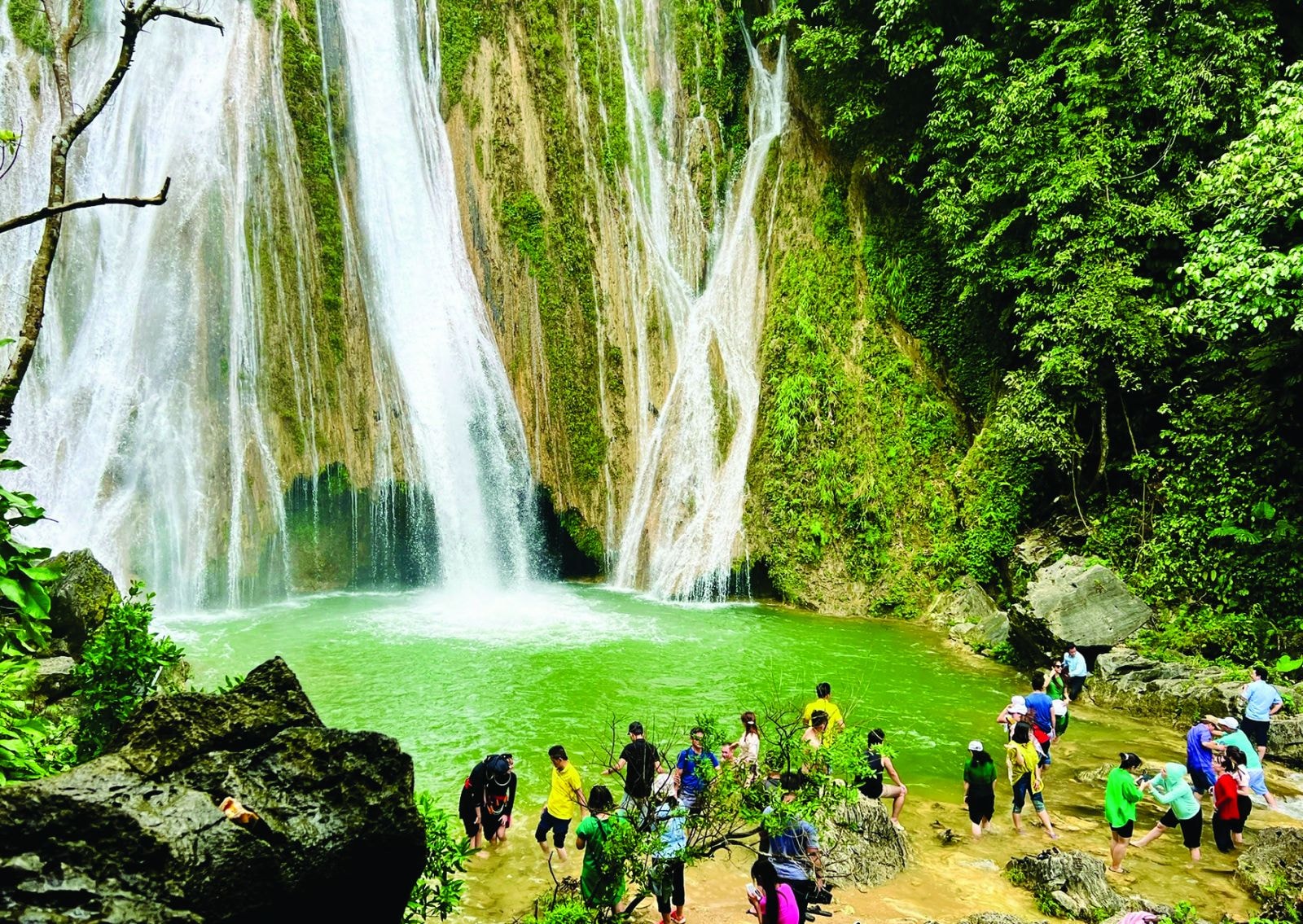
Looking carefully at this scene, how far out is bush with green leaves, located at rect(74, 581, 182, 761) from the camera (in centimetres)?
672

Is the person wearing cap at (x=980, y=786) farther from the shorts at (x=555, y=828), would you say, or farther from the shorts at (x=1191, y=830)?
the shorts at (x=555, y=828)

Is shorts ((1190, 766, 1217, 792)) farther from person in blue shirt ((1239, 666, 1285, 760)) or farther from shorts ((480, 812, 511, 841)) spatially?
shorts ((480, 812, 511, 841))

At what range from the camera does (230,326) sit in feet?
68.8

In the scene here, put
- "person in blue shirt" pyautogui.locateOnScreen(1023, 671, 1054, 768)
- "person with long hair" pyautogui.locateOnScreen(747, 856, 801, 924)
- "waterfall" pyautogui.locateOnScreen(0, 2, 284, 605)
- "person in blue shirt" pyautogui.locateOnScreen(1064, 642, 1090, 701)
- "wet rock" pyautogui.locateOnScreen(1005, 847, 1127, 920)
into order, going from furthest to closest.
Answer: "waterfall" pyautogui.locateOnScreen(0, 2, 284, 605), "person in blue shirt" pyautogui.locateOnScreen(1064, 642, 1090, 701), "person in blue shirt" pyautogui.locateOnScreen(1023, 671, 1054, 768), "wet rock" pyautogui.locateOnScreen(1005, 847, 1127, 920), "person with long hair" pyautogui.locateOnScreen(747, 856, 801, 924)

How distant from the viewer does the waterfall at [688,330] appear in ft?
72.4

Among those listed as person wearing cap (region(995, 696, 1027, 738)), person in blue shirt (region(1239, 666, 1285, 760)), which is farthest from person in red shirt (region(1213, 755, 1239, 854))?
person in blue shirt (region(1239, 666, 1285, 760))

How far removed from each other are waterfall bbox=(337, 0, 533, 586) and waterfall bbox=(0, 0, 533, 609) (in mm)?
67

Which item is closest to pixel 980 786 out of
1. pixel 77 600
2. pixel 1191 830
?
pixel 1191 830

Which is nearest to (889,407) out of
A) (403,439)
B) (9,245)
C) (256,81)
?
(403,439)

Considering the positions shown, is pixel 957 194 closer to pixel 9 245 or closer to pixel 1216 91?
pixel 1216 91

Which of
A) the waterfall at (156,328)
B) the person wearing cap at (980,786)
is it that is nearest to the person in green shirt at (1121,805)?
the person wearing cap at (980,786)

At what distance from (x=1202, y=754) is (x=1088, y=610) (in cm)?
531

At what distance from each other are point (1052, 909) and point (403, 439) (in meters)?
20.0

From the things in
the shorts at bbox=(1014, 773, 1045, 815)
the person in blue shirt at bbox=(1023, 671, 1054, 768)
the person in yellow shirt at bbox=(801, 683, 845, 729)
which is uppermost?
the person in yellow shirt at bbox=(801, 683, 845, 729)
